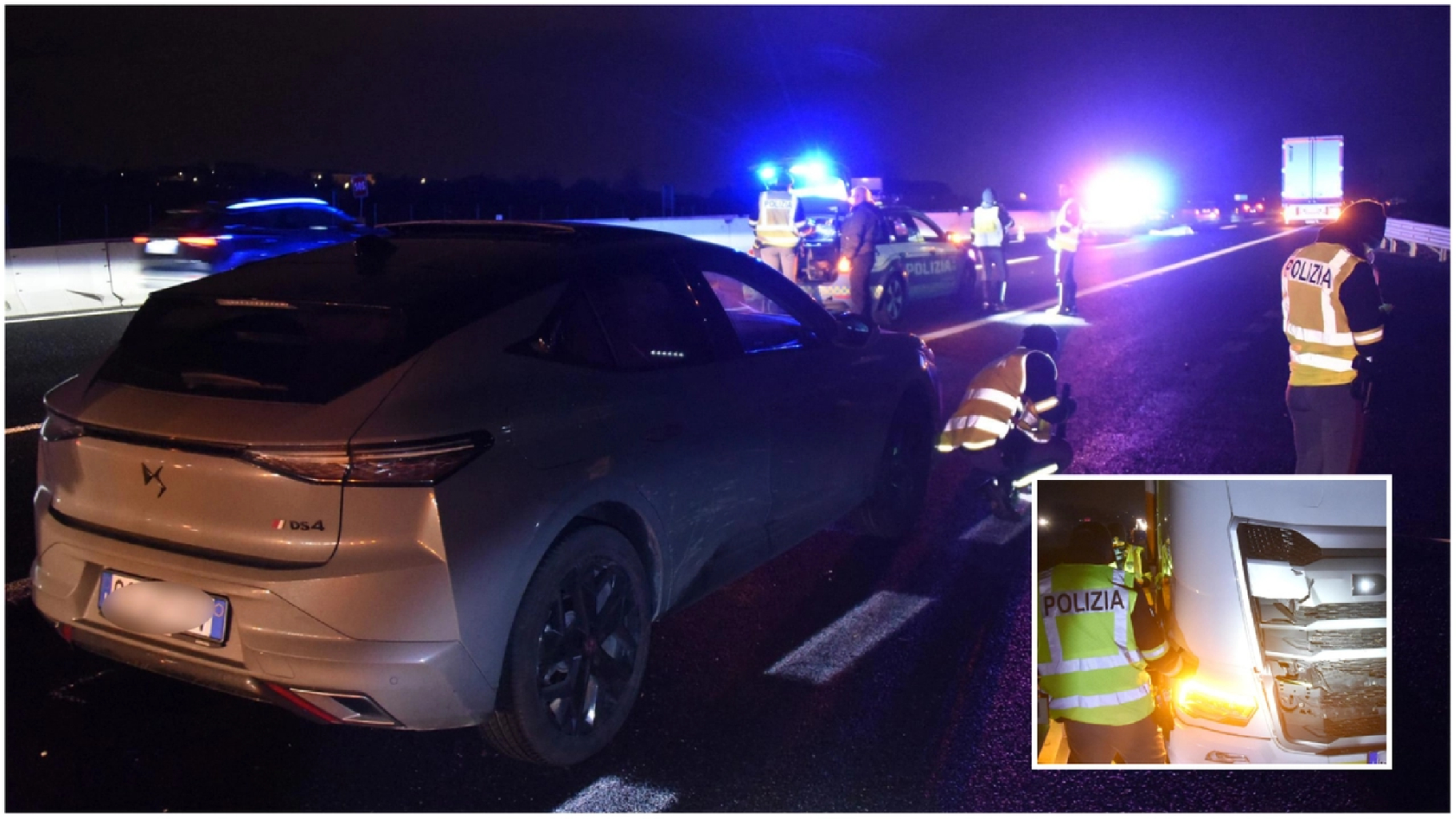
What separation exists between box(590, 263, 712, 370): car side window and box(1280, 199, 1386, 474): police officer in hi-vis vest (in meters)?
3.12

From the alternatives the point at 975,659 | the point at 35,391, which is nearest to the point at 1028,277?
the point at 35,391

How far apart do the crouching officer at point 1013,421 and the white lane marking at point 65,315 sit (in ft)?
35.2

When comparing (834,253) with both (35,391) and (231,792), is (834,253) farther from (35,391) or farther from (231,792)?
(231,792)

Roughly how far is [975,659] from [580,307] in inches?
77.5

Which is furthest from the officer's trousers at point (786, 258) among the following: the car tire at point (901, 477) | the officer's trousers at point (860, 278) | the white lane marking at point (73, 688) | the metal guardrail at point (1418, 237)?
the metal guardrail at point (1418, 237)

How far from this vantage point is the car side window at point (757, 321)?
15.9 ft

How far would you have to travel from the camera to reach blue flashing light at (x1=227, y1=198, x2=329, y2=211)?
1634 cm

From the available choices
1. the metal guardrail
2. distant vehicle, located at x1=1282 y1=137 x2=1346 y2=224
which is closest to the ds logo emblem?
the metal guardrail

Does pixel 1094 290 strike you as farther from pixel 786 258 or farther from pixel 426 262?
pixel 426 262

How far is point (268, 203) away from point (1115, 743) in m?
16.2

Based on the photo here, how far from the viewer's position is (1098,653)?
11.6 feet

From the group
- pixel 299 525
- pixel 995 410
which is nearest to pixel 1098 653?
pixel 299 525

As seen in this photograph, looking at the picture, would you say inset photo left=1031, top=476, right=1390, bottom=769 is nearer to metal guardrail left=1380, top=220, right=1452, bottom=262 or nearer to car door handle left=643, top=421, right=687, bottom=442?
car door handle left=643, top=421, right=687, bottom=442

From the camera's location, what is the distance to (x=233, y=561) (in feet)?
10.1
